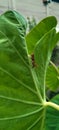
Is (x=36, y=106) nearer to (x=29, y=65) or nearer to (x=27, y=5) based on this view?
(x=29, y=65)

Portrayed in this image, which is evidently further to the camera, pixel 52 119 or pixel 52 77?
pixel 52 77

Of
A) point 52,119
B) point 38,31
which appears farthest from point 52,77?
point 52,119

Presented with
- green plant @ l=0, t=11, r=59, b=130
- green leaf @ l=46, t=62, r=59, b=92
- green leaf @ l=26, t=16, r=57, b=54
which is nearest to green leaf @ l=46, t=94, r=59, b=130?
green plant @ l=0, t=11, r=59, b=130

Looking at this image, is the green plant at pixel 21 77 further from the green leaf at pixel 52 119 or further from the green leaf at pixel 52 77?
the green leaf at pixel 52 77

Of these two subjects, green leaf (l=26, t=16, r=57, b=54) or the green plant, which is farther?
green leaf (l=26, t=16, r=57, b=54)

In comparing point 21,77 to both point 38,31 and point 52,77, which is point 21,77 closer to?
point 38,31

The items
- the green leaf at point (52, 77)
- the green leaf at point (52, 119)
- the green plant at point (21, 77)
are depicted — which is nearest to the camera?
the green plant at point (21, 77)

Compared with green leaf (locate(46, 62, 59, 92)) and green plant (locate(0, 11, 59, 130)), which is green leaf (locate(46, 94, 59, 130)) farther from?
green leaf (locate(46, 62, 59, 92))

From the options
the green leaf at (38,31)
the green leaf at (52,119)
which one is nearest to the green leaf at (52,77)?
the green leaf at (38,31)
